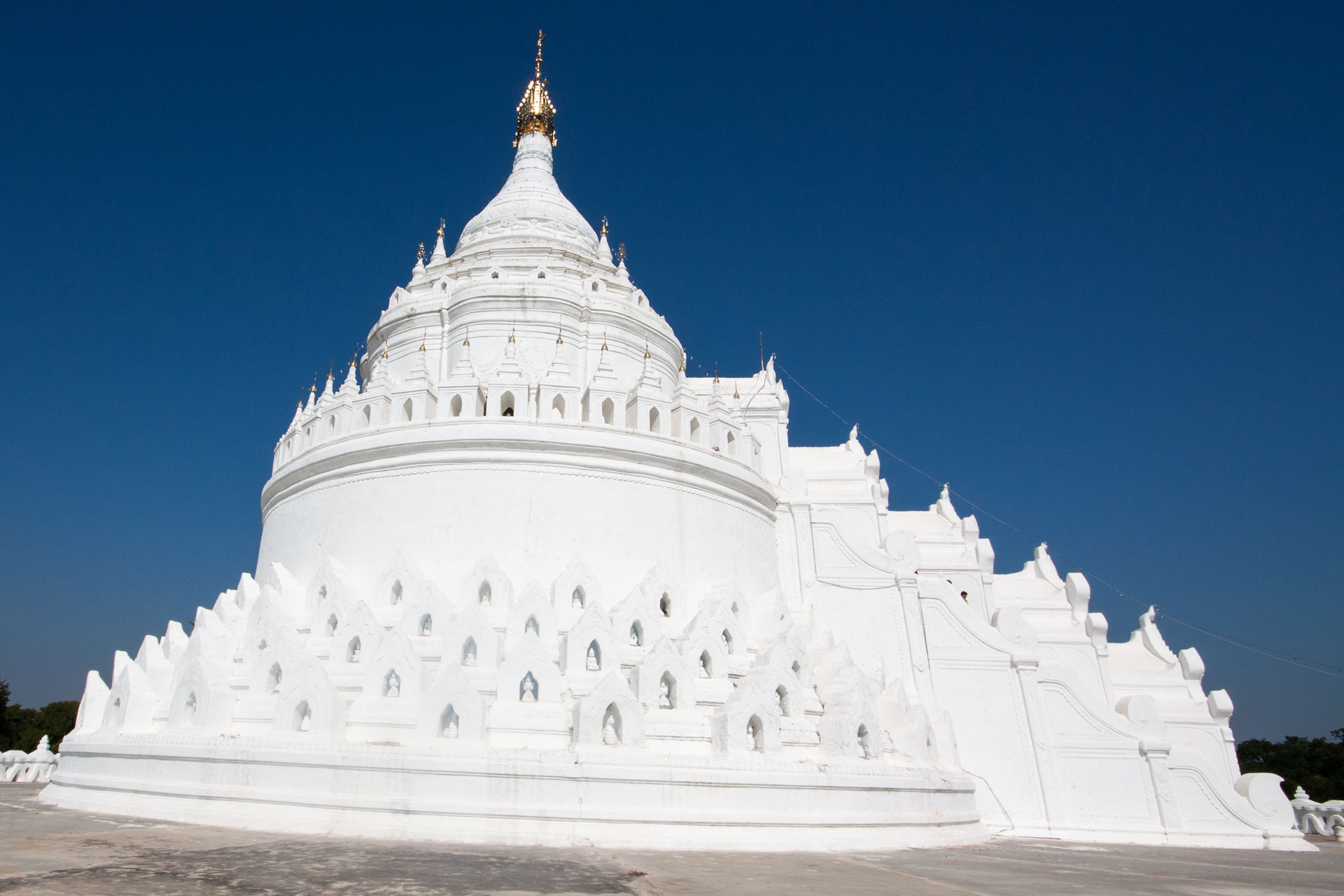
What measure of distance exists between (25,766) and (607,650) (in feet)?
63.9

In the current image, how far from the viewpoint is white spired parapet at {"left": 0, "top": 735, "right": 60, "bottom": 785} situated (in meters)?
24.1

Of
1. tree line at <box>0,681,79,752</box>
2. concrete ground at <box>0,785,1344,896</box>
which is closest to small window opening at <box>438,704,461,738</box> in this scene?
concrete ground at <box>0,785,1344,896</box>

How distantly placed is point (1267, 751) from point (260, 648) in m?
65.3

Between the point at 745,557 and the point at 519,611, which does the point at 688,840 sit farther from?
the point at 745,557

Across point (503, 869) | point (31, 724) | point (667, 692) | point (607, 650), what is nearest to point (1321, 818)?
point (667, 692)

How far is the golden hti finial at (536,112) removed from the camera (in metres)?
32.8

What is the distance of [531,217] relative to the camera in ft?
90.6

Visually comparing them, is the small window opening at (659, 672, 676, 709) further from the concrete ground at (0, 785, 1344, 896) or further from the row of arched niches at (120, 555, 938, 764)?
the concrete ground at (0, 785, 1344, 896)

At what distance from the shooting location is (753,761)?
1398cm

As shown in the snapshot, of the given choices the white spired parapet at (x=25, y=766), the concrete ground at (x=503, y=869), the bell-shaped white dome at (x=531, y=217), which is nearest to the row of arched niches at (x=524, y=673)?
the concrete ground at (x=503, y=869)

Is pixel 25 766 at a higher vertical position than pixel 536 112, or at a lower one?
lower

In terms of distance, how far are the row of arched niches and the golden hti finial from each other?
20.9m

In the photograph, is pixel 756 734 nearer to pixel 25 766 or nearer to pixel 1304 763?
pixel 25 766

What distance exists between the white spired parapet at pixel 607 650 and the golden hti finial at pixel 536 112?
339 inches
